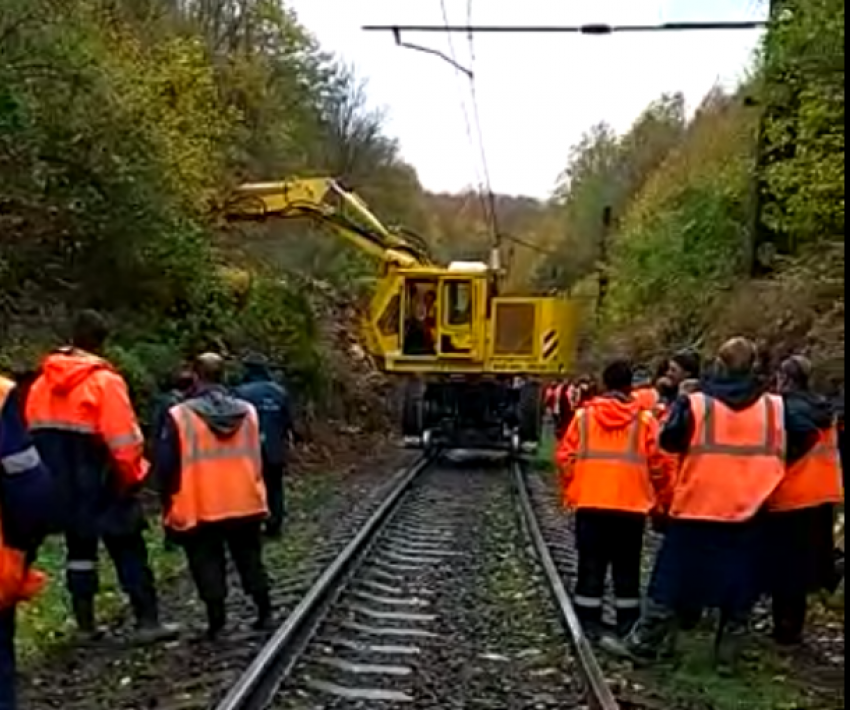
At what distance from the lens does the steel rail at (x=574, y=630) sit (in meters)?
9.80

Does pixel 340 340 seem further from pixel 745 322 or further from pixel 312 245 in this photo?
pixel 745 322

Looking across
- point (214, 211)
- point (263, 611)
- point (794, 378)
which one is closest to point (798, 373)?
point (794, 378)

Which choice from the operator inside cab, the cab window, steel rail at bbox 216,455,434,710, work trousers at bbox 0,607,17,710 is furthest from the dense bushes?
work trousers at bbox 0,607,17,710

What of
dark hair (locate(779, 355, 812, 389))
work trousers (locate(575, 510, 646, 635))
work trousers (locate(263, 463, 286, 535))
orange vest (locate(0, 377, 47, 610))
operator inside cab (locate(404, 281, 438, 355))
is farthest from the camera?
operator inside cab (locate(404, 281, 438, 355))

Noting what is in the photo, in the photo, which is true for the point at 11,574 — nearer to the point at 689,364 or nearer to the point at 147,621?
the point at 147,621

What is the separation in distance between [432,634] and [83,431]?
2896 millimetres

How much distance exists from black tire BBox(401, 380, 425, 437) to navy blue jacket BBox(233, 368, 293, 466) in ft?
49.3

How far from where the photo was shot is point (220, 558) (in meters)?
11.6

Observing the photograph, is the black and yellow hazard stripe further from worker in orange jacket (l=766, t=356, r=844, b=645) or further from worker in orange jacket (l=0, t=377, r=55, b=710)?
worker in orange jacket (l=0, t=377, r=55, b=710)

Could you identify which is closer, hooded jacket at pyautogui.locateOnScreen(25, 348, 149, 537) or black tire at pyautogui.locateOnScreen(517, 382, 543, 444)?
hooded jacket at pyautogui.locateOnScreen(25, 348, 149, 537)

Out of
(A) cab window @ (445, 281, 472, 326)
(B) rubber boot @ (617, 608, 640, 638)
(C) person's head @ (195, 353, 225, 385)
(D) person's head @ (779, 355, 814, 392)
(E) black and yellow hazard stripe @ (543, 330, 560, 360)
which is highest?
(A) cab window @ (445, 281, 472, 326)

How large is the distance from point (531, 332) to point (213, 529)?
73.4 feet

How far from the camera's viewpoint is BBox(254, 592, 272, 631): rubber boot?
12055 mm

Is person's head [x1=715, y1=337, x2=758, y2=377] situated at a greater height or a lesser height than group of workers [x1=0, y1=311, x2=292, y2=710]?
greater
